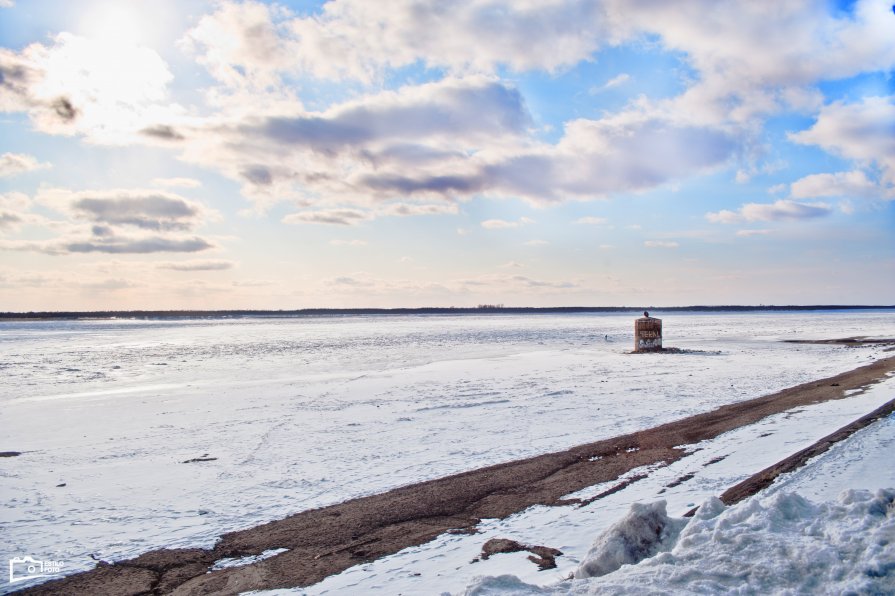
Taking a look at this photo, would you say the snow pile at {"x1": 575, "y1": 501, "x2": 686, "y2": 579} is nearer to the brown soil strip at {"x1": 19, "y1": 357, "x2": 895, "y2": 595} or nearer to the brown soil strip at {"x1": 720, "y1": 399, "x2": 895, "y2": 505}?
the brown soil strip at {"x1": 720, "y1": 399, "x2": 895, "y2": 505}

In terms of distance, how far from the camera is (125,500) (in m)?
7.59

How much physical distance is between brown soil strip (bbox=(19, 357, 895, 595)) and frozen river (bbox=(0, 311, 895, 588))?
0.36 meters

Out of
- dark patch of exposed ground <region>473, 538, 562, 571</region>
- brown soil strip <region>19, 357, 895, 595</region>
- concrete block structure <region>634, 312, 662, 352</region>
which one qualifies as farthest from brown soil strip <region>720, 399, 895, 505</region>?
concrete block structure <region>634, 312, 662, 352</region>

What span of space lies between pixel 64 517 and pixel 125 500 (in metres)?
0.72

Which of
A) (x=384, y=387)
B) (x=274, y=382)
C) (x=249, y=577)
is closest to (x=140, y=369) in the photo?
(x=274, y=382)

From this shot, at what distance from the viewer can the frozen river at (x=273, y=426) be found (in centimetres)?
714

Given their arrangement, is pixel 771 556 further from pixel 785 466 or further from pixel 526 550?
pixel 785 466

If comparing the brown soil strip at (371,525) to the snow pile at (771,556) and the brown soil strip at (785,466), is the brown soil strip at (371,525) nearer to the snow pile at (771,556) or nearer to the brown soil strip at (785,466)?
the brown soil strip at (785,466)

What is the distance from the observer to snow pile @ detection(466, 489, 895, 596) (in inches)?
156

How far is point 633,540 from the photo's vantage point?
4855 mm

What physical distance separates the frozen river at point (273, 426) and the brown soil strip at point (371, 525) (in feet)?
1.18

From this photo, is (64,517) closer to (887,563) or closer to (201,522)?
(201,522)

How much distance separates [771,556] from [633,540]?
1049mm

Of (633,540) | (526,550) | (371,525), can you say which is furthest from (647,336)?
(633,540)
